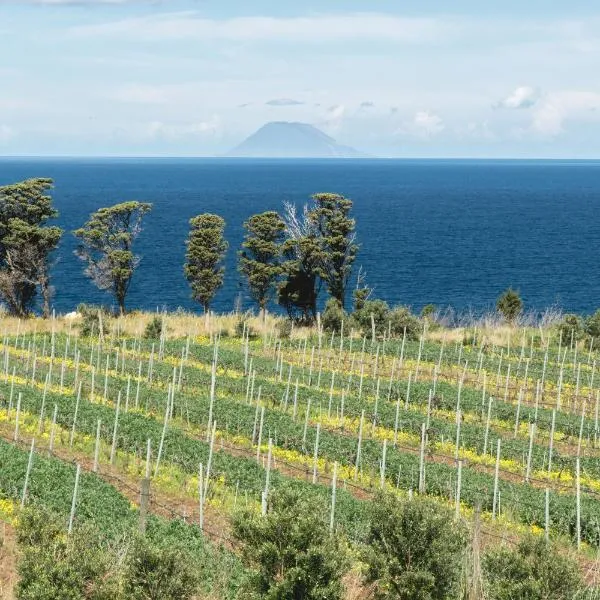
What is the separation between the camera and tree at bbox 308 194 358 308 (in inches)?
2116

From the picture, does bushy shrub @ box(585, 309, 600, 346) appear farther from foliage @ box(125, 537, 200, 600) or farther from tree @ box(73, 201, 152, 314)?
foliage @ box(125, 537, 200, 600)

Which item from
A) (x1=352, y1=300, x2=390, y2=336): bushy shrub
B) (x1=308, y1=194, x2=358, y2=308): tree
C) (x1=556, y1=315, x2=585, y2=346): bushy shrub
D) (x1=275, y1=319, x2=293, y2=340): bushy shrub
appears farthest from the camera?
(x1=308, y1=194, x2=358, y2=308): tree

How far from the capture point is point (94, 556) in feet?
49.9

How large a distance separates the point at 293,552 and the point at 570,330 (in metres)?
36.9

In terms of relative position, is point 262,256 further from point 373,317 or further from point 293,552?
point 293,552

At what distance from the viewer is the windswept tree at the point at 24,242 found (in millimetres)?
53344

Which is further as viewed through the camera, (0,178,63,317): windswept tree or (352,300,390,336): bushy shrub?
(0,178,63,317): windswept tree

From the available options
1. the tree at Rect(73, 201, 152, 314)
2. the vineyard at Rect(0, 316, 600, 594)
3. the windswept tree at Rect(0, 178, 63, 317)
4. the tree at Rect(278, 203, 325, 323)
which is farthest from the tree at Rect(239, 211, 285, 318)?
the windswept tree at Rect(0, 178, 63, 317)

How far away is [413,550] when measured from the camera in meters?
15.6

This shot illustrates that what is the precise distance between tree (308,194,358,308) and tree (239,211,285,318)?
259 cm

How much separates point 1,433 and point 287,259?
88.7ft

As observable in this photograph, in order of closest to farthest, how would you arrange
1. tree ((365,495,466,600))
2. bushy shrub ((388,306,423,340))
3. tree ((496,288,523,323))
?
1. tree ((365,495,466,600))
2. bushy shrub ((388,306,423,340))
3. tree ((496,288,523,323))

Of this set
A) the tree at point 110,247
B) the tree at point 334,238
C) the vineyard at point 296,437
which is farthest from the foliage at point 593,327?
the tree at point 110,247

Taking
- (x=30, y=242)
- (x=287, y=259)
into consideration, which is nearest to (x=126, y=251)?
(x=30, y=242)
